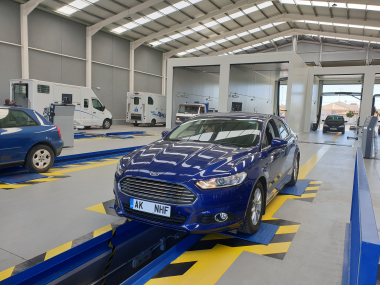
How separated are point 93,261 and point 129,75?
2297cm

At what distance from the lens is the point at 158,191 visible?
2.93m

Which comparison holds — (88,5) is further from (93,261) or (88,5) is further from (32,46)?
(93,261)

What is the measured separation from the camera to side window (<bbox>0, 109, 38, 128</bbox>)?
551cm

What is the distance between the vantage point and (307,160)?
9086 millimetres

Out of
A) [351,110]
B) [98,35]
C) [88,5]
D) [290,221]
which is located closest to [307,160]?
[290,221]

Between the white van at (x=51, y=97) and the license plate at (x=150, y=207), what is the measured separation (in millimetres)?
10628

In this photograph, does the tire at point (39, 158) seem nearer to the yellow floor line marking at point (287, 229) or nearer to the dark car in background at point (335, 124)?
the yellow floor line marking at point (287, 229)

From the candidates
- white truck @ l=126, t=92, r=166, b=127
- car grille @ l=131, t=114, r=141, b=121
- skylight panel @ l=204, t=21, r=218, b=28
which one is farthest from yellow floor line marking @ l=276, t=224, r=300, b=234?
skylight panel @ l=204, t=21, r=218, b=28

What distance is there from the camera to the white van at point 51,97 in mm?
14109

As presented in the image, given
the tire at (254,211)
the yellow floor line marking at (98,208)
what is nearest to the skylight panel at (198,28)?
the yellow floor line marking at (98,208)

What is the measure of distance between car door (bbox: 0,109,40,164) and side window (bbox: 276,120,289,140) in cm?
461

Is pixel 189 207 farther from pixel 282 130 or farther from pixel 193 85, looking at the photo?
pixel 193 85

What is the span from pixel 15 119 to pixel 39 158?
0.93m

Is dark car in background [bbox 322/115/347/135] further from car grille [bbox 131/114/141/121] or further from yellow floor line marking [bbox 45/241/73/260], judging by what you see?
yellow floor line marking [bbox 45/241/73/260]
